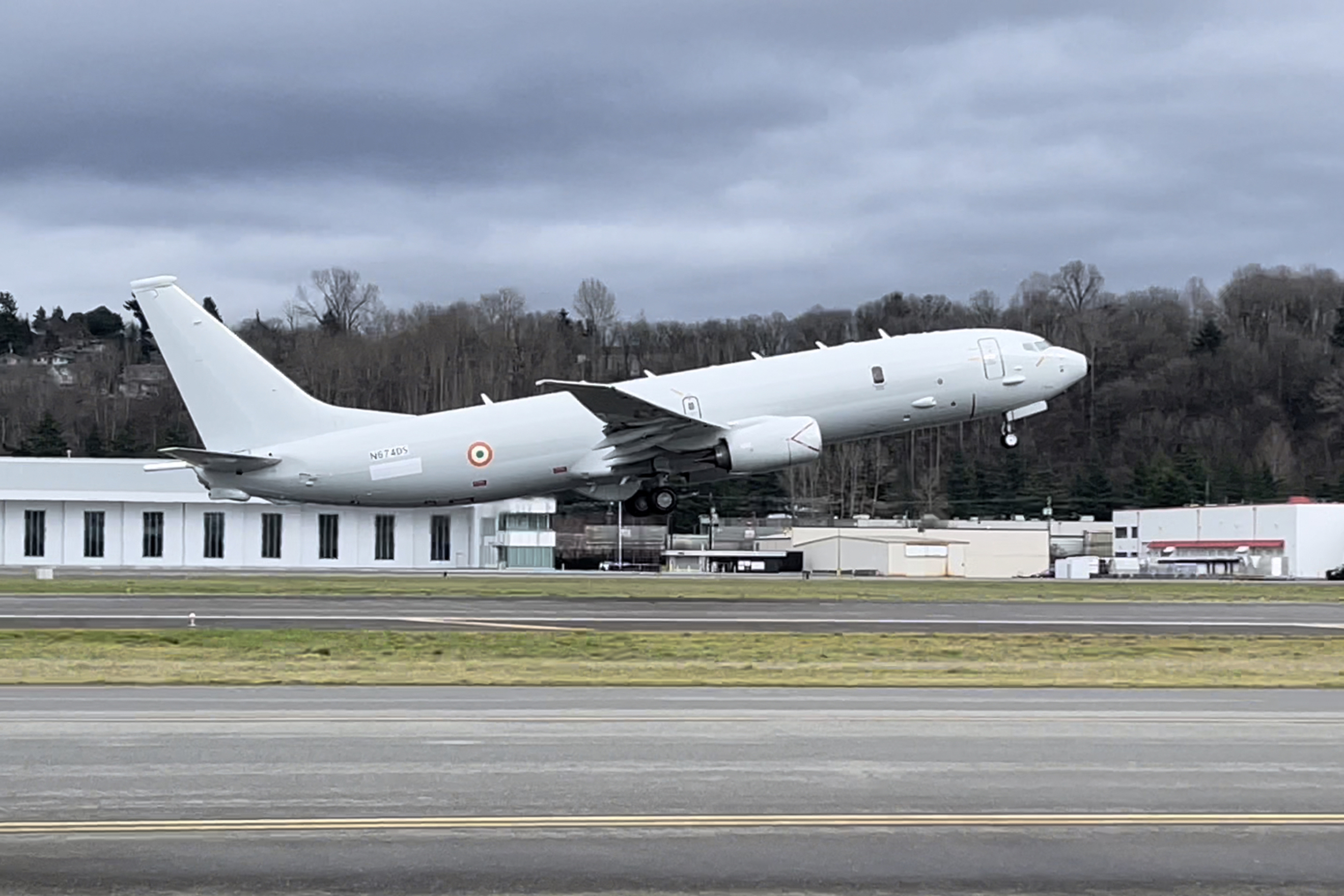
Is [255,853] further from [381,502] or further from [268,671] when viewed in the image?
[381,502]

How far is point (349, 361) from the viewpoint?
119375 mm

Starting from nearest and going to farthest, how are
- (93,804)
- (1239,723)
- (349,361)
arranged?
(93,804) → (1239,723) → (349,361)

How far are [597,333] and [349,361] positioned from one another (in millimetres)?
28649

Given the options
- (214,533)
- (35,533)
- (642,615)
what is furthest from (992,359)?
(35,533)

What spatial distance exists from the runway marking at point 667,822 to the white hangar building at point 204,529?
2648 inches

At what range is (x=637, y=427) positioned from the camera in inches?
1618

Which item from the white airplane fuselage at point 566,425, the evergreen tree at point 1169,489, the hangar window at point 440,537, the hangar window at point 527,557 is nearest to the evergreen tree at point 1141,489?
the evergreen tree at point 1169,489

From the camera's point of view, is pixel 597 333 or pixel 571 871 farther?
pixel 597 333

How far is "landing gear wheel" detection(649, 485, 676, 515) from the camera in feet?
142

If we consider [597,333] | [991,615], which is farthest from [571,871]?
[597,333]

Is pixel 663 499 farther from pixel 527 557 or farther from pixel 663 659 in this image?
pixel 527 557

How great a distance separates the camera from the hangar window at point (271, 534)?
7925 centimetres

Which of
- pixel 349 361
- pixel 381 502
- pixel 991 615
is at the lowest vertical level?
pixel 991 615

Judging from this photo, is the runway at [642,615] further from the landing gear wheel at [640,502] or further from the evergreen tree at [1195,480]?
the evergreen tree at [1195,480]
